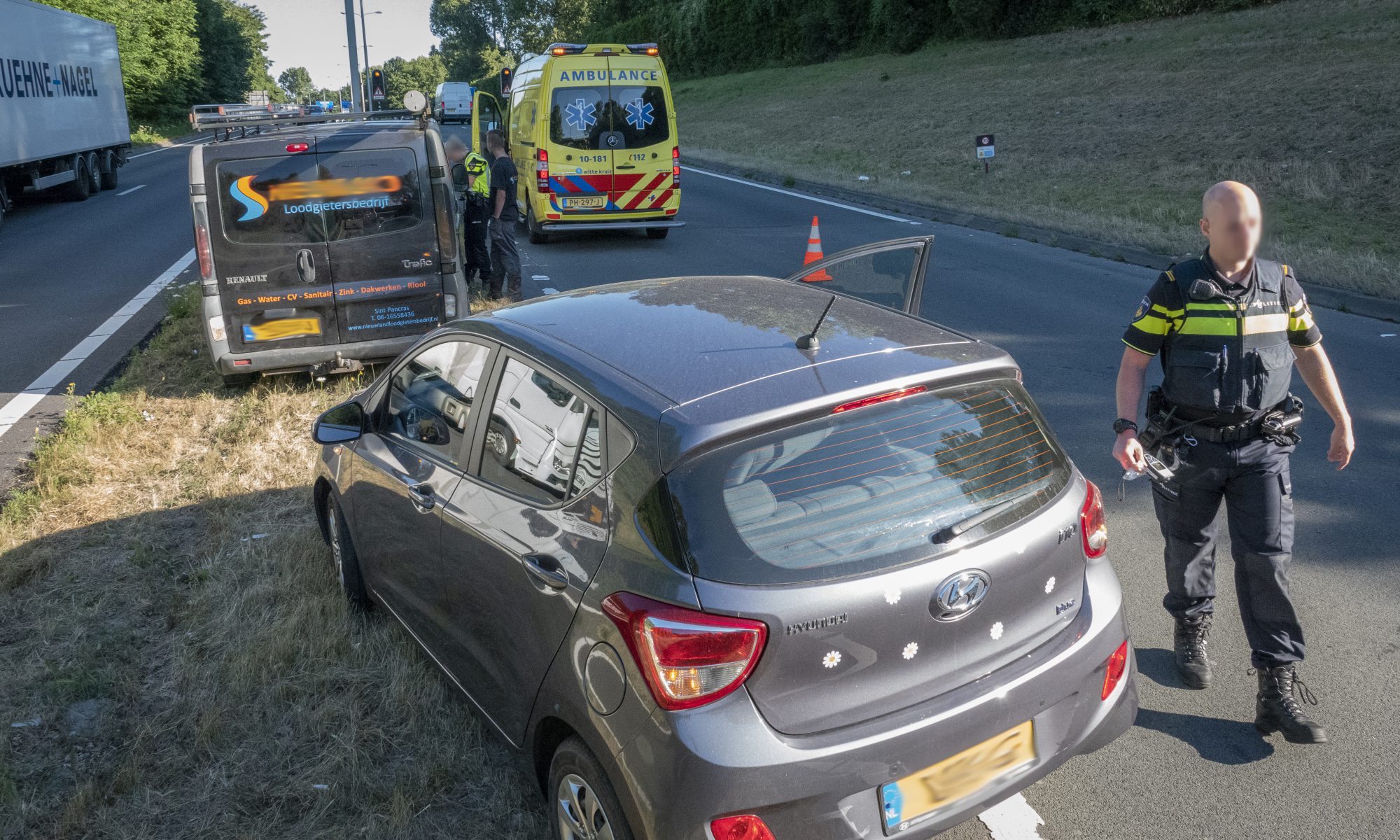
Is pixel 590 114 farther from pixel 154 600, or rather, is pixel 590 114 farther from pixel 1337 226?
pixel 154 600

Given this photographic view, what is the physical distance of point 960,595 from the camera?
2.76 metres

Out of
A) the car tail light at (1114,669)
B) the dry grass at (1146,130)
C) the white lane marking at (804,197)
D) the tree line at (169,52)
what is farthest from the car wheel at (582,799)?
the tree line at (169,52)

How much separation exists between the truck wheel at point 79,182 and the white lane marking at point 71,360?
13.0 m

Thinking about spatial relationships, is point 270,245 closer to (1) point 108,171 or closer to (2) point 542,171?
(2) point 542,171

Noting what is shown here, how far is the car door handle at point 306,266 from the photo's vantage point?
26.2 feet

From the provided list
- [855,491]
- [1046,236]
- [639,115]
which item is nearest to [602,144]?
[639,115]

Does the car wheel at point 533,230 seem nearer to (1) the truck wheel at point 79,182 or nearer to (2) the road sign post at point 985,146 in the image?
(2) the road sign post at point 985,146

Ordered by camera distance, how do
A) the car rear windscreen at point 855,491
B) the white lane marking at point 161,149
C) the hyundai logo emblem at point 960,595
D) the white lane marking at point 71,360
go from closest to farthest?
the car rear windscreen at point 855,491
the hyundai logo emblem at point 960,595
the white lane marking at point 71,360
the white lane marking at point 161,149

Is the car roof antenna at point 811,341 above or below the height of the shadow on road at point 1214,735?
above

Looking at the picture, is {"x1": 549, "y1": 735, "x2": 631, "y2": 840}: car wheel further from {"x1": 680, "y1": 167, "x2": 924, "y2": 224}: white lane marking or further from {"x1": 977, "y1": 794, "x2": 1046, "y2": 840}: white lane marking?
{"x1": 680, "y1": 167, "x2": 924, "y2": 224}: white lane marking

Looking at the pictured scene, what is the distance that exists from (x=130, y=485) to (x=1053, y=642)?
221 inches

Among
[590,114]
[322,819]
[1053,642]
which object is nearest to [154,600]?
[322,819]

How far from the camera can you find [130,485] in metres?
6.57

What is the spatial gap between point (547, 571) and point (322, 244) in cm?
581
